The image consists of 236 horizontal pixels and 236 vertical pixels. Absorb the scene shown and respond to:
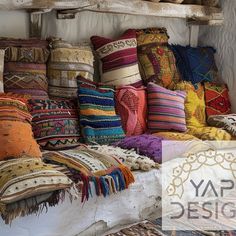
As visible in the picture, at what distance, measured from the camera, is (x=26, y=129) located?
236 cm

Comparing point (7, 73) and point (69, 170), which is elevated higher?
point (7, 73)

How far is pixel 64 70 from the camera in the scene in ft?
9.71

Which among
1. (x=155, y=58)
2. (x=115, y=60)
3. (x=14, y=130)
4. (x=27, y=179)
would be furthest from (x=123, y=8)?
(x=27, y=179)

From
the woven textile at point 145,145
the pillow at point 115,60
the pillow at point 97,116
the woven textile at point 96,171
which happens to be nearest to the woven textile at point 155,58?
the pillow at point 115,60

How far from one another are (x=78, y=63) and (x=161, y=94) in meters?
0.73

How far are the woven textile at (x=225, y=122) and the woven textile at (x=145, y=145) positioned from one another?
0.74 meters

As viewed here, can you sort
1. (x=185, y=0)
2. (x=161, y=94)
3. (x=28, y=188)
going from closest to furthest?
1. (x=28, y=188)
2. (x=161, y=94)
3. (x=185, y=0)

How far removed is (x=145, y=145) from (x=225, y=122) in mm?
952

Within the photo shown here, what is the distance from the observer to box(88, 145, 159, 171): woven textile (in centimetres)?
253

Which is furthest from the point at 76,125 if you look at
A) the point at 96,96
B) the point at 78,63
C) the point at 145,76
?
the point at 145,76

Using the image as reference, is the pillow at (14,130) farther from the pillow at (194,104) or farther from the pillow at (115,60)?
the pillow at (194,104)

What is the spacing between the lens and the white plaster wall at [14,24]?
292 centimetres

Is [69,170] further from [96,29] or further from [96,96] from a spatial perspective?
[96,29]

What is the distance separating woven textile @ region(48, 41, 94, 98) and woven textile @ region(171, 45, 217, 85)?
1198 millimetres
